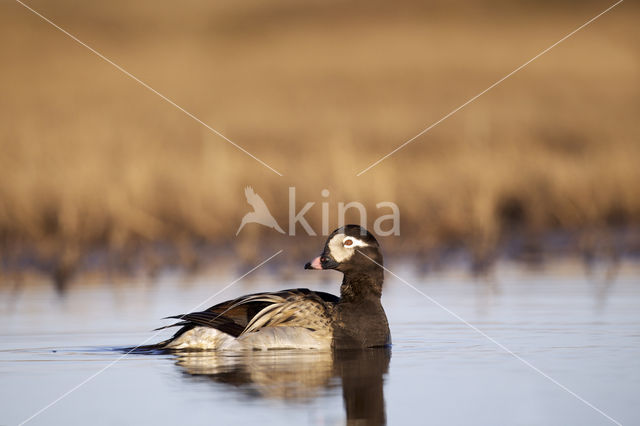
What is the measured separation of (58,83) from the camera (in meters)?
32.6

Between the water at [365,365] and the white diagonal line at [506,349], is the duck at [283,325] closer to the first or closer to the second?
the water at [365,365]

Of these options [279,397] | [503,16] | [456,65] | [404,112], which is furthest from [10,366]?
[503,16]

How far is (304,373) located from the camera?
8.84 metres

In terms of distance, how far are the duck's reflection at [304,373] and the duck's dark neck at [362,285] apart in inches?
24.7

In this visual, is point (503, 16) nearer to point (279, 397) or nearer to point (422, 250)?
point (422, 250)

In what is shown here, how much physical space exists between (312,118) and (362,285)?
17.4m

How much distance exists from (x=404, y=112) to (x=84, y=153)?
11722 millimetres

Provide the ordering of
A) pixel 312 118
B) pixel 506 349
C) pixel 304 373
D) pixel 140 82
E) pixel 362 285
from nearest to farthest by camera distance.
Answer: pixel 304 373
pixel 506 349
pixel 362 285
pixel 312 118
pixel 140 82

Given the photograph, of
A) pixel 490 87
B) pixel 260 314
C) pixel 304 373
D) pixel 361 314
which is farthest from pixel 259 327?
pixel 490 87

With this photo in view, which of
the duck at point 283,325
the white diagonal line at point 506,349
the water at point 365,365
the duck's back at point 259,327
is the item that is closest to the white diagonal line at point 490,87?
the white diagonal line at point 506,349

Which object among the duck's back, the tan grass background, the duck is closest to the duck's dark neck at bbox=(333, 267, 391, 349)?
the duck

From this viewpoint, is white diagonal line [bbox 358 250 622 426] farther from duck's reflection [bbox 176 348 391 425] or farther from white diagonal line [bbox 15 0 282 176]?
white diagonal line [bbox 15 0 282 176]

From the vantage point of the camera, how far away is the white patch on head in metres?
10.9

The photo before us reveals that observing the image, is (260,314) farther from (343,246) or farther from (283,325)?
(343,246)
